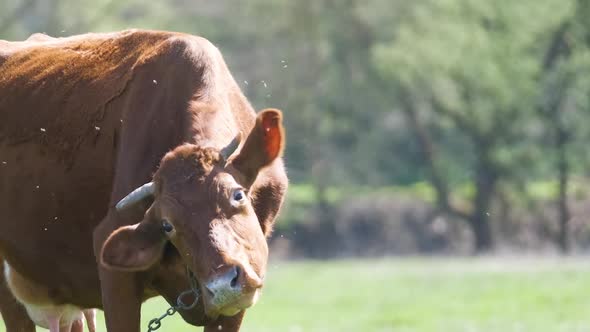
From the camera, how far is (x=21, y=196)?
789cm

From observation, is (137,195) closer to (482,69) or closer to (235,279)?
(235,279)

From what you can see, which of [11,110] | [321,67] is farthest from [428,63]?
[11,110]

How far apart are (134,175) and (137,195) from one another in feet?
1.46

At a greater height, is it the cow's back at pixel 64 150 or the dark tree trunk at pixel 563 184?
the cow's back at pixel 64 150

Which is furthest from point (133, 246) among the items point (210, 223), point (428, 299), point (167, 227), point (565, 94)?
point (565, 94)

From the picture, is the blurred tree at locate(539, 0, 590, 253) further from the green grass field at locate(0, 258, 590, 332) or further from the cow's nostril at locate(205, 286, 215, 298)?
the cow's nostril at locate(205, 286, 215, 298)

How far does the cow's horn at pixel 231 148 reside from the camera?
20.6 ft

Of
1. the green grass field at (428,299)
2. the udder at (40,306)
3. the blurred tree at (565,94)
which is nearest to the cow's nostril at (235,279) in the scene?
the udder at (40,306)

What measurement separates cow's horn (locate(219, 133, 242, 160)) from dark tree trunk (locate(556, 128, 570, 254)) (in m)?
43.3

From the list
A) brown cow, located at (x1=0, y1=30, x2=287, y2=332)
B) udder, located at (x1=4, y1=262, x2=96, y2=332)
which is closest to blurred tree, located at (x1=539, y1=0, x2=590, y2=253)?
udder, located at (x1=4, y1=262, x2=96, y2=332)

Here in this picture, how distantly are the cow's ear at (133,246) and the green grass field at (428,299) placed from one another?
12.1 metres

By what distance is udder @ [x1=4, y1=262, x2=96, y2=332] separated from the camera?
27.0ft

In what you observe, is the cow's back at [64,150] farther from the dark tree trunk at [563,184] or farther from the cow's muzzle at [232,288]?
the dark tree trunk at [563,184]

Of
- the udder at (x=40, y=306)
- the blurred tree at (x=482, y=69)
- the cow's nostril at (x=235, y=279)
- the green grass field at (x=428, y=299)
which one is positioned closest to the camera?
the cow's nostril at (x=235, y=279)
